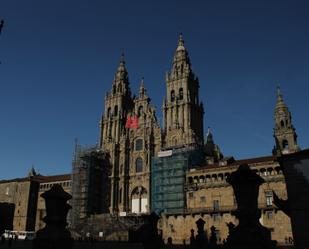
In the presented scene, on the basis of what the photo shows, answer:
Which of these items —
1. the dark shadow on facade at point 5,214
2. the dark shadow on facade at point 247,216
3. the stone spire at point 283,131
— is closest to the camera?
the dark shadow on facade at point 5,214

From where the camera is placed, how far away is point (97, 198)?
7250cm

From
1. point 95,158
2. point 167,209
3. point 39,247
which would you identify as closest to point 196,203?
point 167,209

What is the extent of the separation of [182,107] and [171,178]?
51.9ft

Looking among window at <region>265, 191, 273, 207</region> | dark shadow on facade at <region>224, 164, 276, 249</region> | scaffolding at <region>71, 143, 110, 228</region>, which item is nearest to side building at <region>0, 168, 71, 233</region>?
scaffolding at <region>71, 143, 110, 228</region>

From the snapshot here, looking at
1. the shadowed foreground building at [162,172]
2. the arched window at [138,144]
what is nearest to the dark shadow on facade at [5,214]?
the shadowed foreground building at [162,172]

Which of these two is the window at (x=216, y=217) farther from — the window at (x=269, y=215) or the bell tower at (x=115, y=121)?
the bell tower at (x=115, y=121)

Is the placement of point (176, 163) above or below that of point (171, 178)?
above

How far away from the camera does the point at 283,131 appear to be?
6631 cm

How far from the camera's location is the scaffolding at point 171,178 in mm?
60750

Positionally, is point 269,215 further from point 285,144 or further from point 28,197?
point 28,197

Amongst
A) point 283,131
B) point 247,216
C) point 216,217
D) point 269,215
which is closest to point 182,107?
point 283,131

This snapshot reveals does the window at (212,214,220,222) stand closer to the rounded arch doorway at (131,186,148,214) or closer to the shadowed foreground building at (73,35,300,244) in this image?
the shadowed foreground building at (73,35,300,244)

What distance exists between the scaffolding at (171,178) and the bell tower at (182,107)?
324 centimetres

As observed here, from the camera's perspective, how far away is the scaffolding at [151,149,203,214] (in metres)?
60.8
